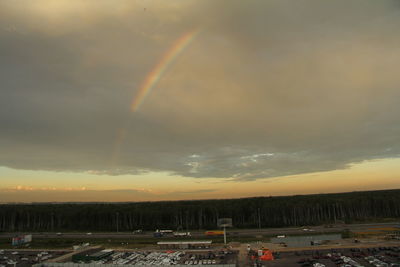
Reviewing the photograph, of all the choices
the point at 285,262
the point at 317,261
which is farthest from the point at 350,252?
the point at 285,262

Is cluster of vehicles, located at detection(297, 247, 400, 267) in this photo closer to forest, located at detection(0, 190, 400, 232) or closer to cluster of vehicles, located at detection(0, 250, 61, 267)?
cluster of vehicles, located at detection(0, 250, 61, 267)

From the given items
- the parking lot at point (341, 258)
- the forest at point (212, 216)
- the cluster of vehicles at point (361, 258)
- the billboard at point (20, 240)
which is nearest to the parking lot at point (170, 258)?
the parking lot at point (341, 258)

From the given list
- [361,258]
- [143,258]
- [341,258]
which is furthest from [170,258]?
[361,258]

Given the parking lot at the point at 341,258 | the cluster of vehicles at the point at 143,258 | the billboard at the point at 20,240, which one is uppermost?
the billboard at the point at 20,240

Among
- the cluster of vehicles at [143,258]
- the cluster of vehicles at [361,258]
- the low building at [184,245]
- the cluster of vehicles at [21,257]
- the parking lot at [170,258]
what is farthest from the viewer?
the low building at [184,245]

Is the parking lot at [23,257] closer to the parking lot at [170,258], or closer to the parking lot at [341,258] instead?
the parking lot at [170,258]

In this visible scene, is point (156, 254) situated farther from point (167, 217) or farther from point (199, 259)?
point (167, 217)
